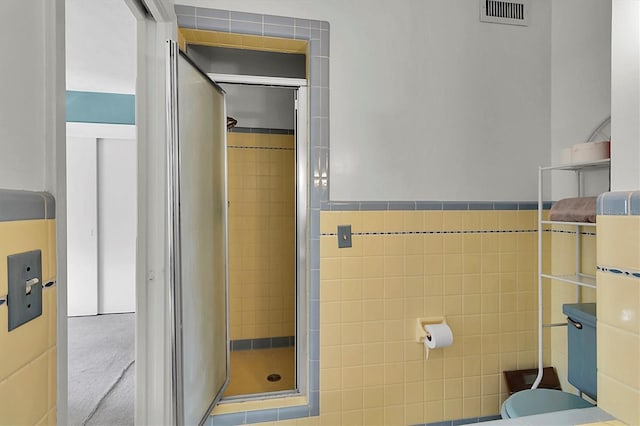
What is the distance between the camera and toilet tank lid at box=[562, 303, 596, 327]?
1591 mm

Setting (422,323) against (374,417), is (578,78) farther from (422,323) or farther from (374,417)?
(374,417)

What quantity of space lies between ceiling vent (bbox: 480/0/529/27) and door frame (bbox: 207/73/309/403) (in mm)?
1056

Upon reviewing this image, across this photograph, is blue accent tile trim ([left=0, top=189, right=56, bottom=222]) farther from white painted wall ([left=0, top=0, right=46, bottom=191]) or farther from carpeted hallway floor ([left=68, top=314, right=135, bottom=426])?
carpeted hallway floor ([left=68, top=314, right=135, bottom=426])

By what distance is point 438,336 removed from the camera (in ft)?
6.13

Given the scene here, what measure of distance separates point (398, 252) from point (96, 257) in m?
3.18

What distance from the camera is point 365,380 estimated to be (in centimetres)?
193

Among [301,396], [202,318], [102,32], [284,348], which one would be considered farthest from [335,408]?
[102,32]

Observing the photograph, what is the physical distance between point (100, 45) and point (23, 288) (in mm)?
2499

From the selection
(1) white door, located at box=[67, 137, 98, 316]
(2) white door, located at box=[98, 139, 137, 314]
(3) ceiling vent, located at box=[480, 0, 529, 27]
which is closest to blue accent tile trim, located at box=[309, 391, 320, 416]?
(3) ceiling vent, located at box=[480, 0, 529, 27]

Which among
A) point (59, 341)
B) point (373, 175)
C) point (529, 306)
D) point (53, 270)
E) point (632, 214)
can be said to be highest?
point (373, 175)

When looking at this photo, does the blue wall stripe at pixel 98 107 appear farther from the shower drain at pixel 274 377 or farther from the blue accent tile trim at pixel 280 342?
the shower drain at pixel 274 377

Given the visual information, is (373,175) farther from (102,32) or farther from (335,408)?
(102,32)

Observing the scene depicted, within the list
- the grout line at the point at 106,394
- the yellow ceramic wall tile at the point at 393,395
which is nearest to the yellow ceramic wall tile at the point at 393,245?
the yellow ceramic wall tile at the point at 393,395

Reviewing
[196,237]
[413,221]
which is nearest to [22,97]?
[196,237]
